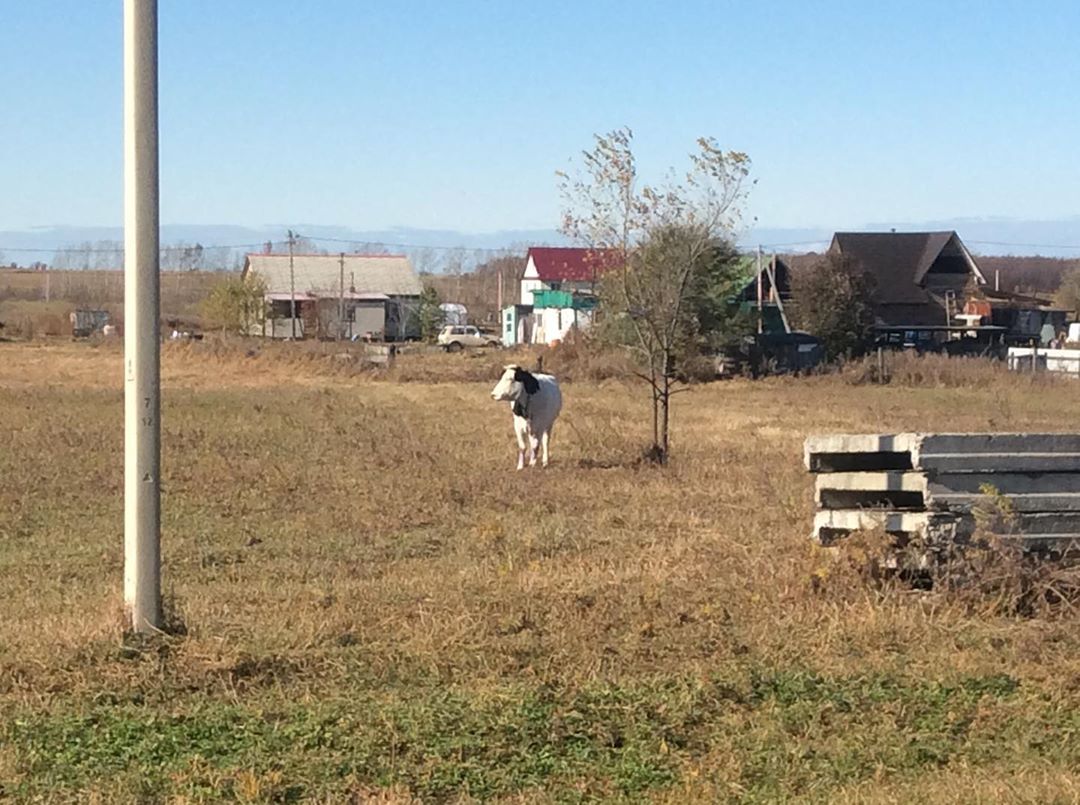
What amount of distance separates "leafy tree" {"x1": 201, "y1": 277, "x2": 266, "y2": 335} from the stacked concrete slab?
253 ft

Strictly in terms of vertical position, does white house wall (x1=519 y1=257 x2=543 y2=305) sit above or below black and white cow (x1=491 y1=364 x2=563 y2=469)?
above

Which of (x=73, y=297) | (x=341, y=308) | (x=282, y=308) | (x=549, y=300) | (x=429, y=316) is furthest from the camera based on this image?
(x=73, y=297)

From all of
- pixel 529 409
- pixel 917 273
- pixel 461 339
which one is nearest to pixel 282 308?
pixel 461 339

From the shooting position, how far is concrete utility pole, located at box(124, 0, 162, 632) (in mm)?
7324

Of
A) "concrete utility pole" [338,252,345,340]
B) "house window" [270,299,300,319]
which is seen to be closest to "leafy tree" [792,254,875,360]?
"concrete utility pole" [338,252,345,340]

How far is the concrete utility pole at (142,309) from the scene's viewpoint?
732 centimetres

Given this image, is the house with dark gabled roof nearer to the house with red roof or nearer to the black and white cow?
the house with red roof

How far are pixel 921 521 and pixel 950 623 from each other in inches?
30.1

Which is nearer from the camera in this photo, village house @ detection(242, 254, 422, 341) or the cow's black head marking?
the cow's black head marking

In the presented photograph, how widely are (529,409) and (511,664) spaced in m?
13.9

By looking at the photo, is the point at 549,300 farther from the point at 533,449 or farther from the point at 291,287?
the point at 533,449

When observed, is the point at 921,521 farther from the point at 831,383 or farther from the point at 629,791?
the point at 831,383

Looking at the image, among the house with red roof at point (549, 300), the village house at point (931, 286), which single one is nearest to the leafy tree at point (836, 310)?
the house with red roof at point (549, 300)

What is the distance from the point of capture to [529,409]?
2116cm
